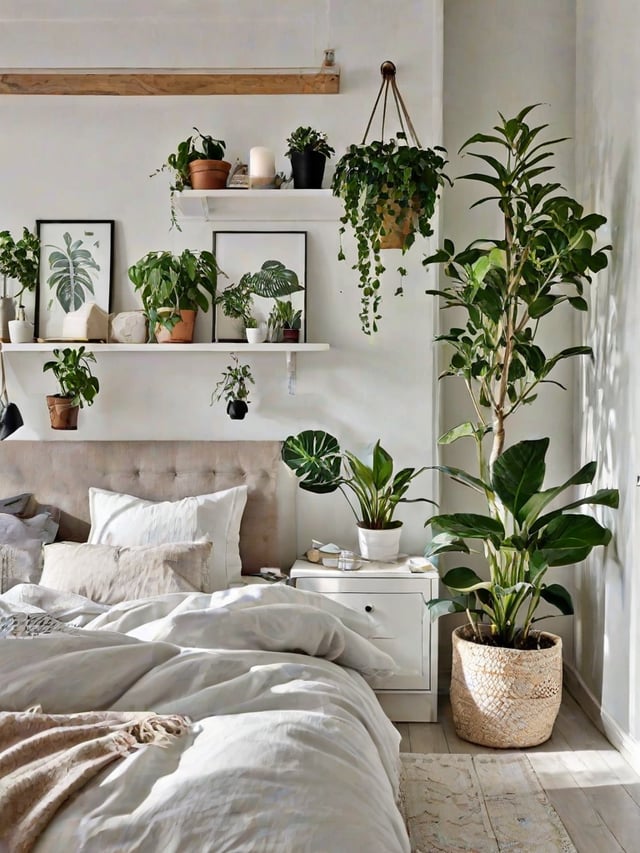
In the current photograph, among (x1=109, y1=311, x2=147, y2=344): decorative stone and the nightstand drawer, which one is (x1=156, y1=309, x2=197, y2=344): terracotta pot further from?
the nightstand drawer

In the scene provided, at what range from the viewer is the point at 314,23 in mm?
3537

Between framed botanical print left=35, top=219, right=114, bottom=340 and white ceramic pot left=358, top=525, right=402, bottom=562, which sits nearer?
white ceramic pot left=358, top=525, right=402, bottom=562

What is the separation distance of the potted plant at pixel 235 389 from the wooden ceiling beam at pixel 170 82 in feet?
3.55

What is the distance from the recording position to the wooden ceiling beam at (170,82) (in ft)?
11.3

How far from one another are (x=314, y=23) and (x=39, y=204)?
1.36 metres

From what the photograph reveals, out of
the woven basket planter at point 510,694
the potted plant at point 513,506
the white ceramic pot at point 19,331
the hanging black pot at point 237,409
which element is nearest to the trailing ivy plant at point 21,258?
the white ceramic pot at point 19,331

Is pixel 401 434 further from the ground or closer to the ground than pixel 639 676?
further from the ground

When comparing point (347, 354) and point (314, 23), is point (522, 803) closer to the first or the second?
point (347, 354)

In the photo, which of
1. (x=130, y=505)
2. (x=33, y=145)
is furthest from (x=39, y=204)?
(x=130, y=505)

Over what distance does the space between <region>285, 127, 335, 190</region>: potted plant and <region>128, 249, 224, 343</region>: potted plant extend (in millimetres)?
471

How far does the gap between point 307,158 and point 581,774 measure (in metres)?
2.42

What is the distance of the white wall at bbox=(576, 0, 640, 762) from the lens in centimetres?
288

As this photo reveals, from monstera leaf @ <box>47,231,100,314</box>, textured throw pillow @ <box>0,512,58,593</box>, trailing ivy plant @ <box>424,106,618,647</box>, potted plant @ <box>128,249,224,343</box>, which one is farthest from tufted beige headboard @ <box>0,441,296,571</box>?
trailing ivy plant @ <box>424,106,618,647</box>

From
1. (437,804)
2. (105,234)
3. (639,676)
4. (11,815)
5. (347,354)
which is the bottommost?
(437,804)
